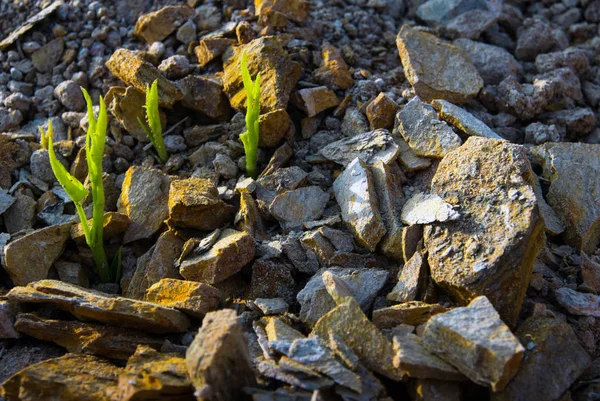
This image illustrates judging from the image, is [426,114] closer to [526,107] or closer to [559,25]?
[526,107]

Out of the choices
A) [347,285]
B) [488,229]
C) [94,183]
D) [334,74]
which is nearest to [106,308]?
[94,183]

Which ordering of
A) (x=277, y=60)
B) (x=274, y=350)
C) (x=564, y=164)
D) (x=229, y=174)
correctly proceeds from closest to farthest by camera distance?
(x=274, y=350) → (x=564, y=164) → (x=229, y=174) → (x=277, y=60)

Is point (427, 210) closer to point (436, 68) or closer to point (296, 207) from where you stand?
point (296, 207)

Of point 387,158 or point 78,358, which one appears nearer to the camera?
point 78,358

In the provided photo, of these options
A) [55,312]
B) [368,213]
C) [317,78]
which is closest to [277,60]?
[317,78]

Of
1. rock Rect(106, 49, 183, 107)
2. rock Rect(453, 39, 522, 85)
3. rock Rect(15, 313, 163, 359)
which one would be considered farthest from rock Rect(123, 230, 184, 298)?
rock Rect(453, 39, 522, 85)

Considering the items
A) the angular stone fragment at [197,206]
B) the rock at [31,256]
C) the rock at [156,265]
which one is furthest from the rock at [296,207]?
the rock at [31,256]
